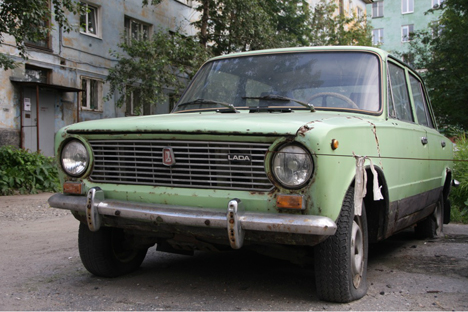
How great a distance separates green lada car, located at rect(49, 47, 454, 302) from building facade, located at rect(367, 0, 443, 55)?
48.5 metres

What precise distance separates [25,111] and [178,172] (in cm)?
1455

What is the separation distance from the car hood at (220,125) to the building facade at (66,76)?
12.1 m

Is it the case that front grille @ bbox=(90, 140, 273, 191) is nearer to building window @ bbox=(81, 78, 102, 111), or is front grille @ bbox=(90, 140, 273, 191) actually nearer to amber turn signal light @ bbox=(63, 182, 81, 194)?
amber turn signal light @ bbox=(63, 182, 81, 194)

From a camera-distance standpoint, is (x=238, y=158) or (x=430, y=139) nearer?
(x=238, y=158)

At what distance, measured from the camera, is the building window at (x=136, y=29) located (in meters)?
21.8

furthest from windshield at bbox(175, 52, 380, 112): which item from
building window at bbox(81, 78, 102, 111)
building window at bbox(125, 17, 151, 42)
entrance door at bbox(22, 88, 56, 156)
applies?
building window at bbox(125, 17, 151, 42)

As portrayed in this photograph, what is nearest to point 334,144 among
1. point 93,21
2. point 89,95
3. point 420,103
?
point 420,103

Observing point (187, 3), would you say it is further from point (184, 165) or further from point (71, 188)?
point (184, 165)

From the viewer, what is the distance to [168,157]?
3.53 m

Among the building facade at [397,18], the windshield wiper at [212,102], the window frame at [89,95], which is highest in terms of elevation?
the building facade at [397,18]

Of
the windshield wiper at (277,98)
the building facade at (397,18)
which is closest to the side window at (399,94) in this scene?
the windshield wiper at (277,98)

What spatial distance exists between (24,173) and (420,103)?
31.4 feet

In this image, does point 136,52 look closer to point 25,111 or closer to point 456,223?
point 25,111

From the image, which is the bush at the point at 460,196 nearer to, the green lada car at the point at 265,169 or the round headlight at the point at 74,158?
the green lada car at the point at 265,169
